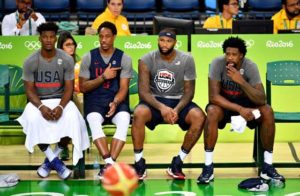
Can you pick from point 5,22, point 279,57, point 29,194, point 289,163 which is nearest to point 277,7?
point 279,57

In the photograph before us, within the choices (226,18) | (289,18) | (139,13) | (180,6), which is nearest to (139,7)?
(139,13)

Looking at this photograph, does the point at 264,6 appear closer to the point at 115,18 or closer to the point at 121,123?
the point at 115,18

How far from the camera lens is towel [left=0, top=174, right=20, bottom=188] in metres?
8.54

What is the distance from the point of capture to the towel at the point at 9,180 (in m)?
8.54

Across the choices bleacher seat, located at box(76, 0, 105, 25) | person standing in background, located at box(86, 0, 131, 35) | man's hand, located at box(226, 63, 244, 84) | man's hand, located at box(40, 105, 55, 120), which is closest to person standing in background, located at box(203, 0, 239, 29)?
person standing in background, located at box(86, 0, 131, 35)

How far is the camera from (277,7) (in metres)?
15.0

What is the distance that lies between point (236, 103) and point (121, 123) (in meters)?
1.26

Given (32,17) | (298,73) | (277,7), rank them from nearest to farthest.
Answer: (298,73)
(32,17)
(277,7)

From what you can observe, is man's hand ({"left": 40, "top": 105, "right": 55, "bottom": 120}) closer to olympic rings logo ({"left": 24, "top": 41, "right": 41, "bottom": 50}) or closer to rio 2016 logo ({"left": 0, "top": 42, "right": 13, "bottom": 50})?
olympic rings logo ({"left": 24, "top": 41, "right": 41, "bottom": 50})

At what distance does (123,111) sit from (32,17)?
3492 millimetres

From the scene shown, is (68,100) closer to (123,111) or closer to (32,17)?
(123,111)

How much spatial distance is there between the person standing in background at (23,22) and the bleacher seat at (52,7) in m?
2.73

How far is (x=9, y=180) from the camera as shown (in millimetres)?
8602

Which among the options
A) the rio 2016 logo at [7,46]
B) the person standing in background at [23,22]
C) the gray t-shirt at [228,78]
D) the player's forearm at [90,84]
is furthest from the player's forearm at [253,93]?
the person standing in background at [23,22]
